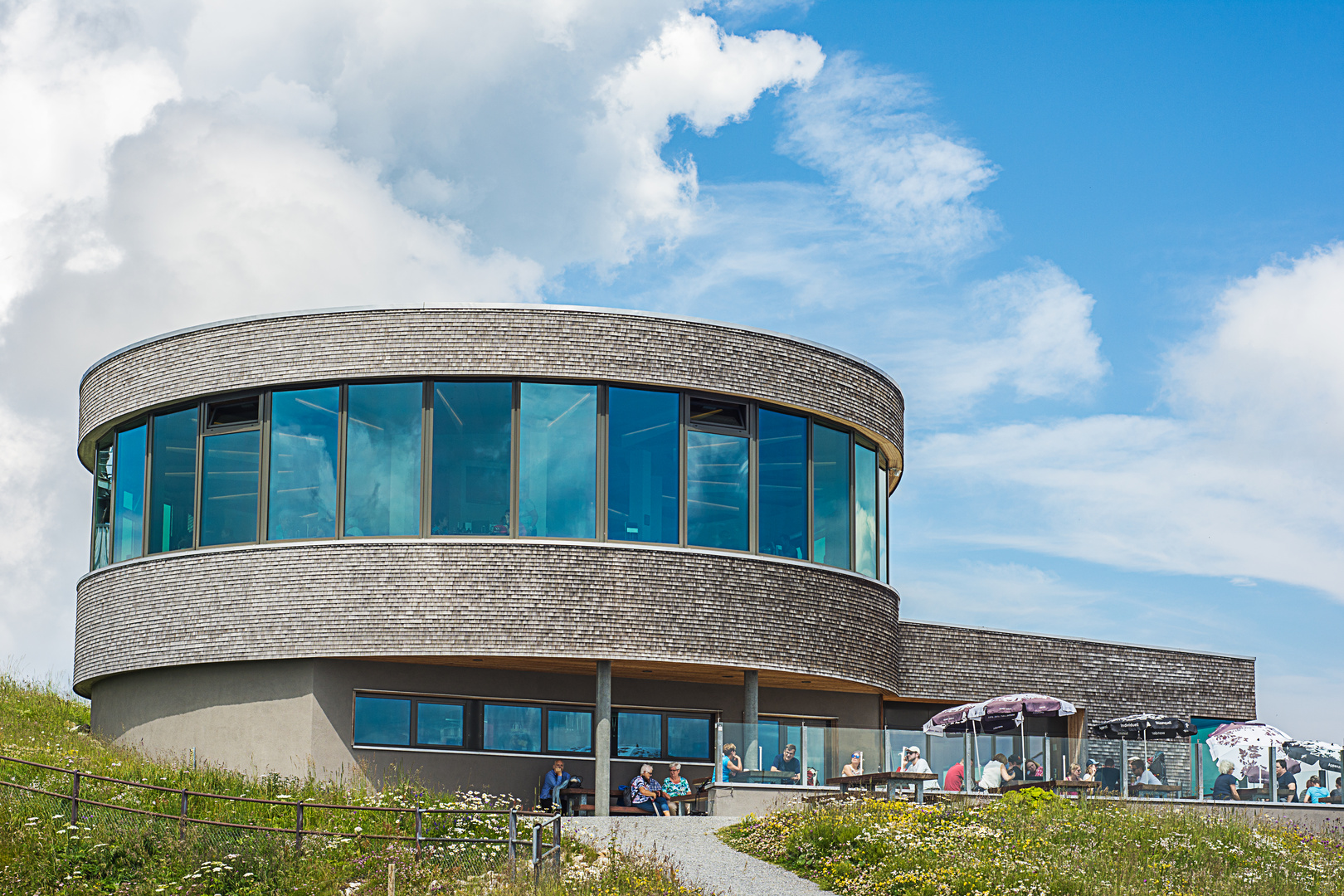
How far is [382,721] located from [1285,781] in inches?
566

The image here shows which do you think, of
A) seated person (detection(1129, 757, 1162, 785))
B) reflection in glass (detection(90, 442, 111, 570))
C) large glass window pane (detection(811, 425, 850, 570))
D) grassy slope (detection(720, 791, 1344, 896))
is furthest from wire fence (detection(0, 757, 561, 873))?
seated person (detection(1129, 757, 1162, 785))

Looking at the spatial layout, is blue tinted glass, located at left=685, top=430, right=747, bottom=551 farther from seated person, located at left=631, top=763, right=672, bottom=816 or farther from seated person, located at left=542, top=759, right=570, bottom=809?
seated person, located at left=542, top=759, right=570, bottom=809

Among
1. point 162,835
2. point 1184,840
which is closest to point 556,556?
point 162,835

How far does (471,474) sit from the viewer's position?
2244 centimetres

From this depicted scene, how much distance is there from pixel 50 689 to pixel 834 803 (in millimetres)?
17981

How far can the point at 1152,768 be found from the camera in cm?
2366

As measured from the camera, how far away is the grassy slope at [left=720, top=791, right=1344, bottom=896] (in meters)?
15.6

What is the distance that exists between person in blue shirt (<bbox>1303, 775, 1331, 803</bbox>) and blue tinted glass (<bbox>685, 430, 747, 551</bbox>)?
33.2 feet

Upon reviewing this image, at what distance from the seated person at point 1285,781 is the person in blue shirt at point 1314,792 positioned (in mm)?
202

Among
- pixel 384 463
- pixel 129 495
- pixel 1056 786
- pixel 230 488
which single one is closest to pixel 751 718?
pixel 1056 786

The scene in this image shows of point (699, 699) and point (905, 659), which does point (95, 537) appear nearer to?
point (699, 699)

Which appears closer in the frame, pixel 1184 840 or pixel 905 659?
pixel 1184 840

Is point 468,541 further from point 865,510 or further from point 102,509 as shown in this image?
point 102,509

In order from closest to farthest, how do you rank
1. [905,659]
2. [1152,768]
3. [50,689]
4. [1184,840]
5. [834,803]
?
1. [1184,840]
2. [834,803]
3. [1152,768]
4. [905,659]
5. [50,689]
